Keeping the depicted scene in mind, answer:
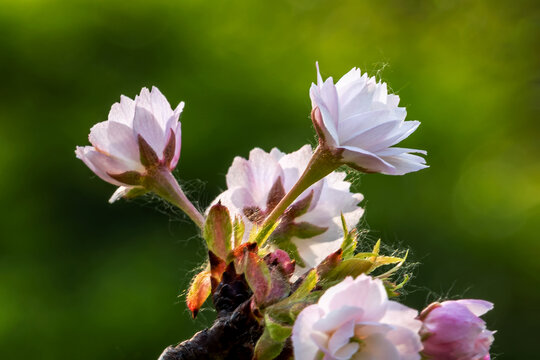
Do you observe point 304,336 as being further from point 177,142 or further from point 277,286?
point 177,142

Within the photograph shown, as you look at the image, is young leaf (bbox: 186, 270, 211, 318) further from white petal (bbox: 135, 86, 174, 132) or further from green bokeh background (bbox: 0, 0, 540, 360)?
green bokeh background (bbox: 0, 0, 540, 360)

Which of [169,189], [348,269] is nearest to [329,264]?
[348,269]

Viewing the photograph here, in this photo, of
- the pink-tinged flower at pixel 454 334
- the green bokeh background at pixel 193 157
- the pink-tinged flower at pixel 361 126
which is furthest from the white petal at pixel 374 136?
the green bokeh background at pixel 193 157

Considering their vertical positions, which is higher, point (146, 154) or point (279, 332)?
point (146, 154)

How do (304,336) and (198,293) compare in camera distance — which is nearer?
(304,336)

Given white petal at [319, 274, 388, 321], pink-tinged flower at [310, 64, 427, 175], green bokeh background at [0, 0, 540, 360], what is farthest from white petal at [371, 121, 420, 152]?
green bokeh background at [0, 0, 540, 360]

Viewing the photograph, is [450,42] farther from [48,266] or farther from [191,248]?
[48,266]

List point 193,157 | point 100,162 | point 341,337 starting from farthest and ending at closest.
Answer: point 193,157 → point 100,162 → point 341,337
